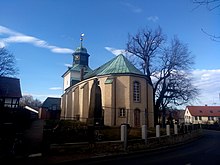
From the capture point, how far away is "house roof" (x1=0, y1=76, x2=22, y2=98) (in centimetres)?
4067

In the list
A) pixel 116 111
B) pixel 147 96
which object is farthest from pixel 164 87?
pixel 116 111

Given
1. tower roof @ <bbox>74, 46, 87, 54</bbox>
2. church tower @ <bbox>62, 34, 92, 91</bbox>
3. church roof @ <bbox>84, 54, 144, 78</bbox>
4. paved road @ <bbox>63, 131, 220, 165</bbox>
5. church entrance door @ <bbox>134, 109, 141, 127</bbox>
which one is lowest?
paved road @ <bbox>63, 131, 220, 165</bbox>

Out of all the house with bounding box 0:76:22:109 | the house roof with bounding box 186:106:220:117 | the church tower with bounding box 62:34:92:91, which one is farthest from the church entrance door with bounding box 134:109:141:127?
the house roof with bounding box 186:106:220:117

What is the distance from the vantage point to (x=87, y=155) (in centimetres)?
1107

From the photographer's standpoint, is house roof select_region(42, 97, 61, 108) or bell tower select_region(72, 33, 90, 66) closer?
bell tower select_region(72, 33, 90, 66)

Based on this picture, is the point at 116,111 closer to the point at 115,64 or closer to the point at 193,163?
the point at 115,64

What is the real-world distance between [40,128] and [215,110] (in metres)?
77.6

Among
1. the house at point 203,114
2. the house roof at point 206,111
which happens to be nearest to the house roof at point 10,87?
the house at point 203,114

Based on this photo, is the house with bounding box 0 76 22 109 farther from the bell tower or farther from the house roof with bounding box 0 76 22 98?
the bell tower

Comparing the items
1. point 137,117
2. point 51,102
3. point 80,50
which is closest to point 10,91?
point 80,50

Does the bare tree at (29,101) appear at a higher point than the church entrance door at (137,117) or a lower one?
higher

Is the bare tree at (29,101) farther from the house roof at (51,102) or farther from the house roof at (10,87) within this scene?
the house roof at (10,87)

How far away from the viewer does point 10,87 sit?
140 ft

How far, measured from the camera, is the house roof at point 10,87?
133ft
